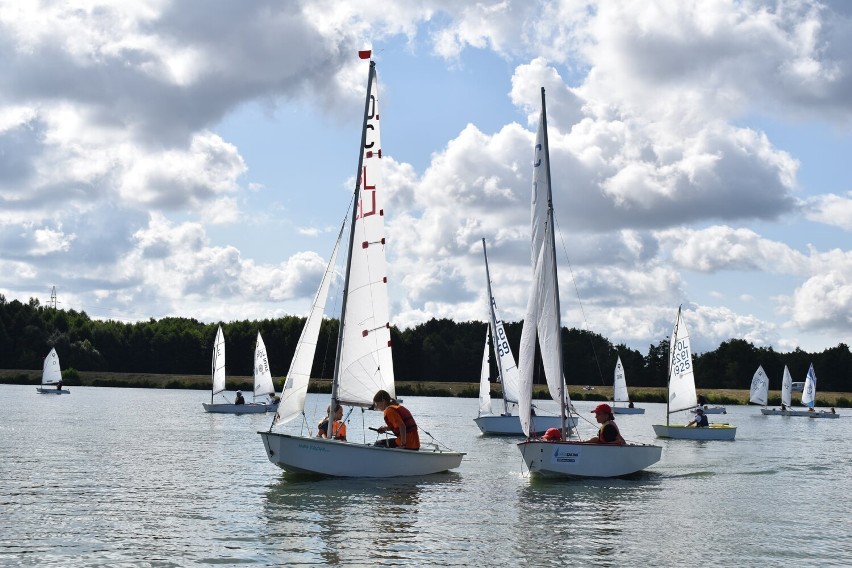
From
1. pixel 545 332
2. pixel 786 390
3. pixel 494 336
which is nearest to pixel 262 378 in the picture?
pixel 494 336

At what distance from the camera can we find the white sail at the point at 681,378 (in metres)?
56.4

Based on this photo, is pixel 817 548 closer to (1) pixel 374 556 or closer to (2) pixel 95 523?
(1) pixel 374 556

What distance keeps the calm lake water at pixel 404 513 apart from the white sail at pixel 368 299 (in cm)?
281

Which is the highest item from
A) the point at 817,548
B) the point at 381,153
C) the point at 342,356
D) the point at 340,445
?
the point at 381,153

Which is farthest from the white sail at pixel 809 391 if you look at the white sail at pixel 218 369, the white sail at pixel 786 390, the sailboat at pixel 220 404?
the white sail at pixel 218 369

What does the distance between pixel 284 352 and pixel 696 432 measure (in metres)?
105

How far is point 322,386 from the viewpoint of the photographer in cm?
12938

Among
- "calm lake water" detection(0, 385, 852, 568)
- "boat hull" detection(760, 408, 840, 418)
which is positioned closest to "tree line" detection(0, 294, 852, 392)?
"boat hull" detection(760, 408, 840, 418)

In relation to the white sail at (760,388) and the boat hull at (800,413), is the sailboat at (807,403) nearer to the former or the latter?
the boat hull at (800,413)

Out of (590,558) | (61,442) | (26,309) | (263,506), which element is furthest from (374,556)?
(26,309)

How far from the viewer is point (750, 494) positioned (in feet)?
92.8

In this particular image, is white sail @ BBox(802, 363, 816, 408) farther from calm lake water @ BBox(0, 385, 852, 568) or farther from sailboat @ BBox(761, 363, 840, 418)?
calm lake water @ BBox(0, 385, 852, 568)

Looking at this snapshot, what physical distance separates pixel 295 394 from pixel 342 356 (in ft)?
5.80

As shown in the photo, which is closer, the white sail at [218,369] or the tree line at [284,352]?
the white sail at [218,369]
